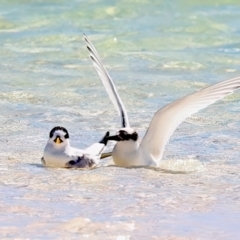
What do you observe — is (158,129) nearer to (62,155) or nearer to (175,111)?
(175,111)

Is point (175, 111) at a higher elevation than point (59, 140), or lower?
higher

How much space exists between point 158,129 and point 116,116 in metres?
2.21

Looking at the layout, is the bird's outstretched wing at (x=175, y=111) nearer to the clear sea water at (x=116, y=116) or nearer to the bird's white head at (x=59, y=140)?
the clear sea water at (x=116, y=116)

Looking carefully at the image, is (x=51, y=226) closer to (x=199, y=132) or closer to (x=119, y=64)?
(x=199, y=132)

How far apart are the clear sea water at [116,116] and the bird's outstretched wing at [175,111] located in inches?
7.6

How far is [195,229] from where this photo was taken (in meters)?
4.49

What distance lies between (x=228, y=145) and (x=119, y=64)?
476 cm

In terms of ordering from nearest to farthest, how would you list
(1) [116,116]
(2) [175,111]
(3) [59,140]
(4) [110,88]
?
(3) [59,140] < (2) [175,111] < (4) [110,88] < (1) [116,116]

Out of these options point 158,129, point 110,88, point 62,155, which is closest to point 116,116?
point 110,88

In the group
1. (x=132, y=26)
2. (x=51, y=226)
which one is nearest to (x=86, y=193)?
(x=51, y=226)

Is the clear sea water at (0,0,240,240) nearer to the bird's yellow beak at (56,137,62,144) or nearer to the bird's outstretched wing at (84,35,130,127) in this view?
the bird's yellow beak at (56,137,62,144)

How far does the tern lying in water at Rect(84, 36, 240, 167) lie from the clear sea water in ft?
0.37

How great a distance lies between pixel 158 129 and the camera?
253 inches

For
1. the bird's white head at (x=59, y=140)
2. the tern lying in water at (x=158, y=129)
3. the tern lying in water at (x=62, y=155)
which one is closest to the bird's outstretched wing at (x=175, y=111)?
the tern lying in water at (x=158, y=129)
